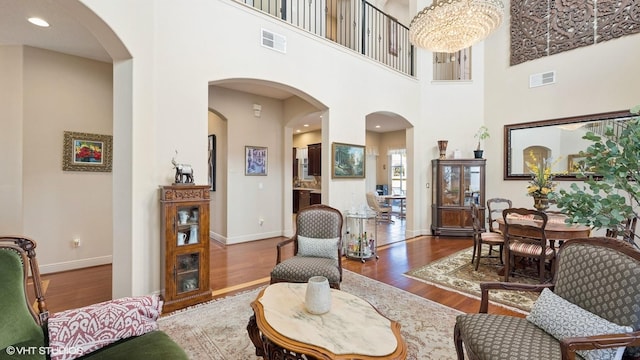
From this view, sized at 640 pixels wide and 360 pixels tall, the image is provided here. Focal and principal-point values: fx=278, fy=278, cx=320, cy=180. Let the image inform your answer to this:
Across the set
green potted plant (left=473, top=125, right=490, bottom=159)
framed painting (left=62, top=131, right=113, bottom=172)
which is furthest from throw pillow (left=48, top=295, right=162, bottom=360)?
green potted plant (left=473, top=125, right=490, bottom=159)

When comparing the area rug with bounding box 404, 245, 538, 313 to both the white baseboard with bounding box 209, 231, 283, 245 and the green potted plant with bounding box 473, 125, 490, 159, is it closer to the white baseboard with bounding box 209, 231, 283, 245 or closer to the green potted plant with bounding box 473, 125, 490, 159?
the green potted plant with bounding box 473, 125, 490, 159

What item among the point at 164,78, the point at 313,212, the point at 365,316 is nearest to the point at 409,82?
the point at 313,212

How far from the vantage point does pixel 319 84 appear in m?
4.43

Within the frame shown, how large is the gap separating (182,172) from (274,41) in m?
2.25

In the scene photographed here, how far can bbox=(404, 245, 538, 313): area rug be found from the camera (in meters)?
3.04

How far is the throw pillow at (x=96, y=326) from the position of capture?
54.6 inches

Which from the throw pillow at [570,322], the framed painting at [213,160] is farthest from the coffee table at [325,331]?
the framed painting at [213,160]

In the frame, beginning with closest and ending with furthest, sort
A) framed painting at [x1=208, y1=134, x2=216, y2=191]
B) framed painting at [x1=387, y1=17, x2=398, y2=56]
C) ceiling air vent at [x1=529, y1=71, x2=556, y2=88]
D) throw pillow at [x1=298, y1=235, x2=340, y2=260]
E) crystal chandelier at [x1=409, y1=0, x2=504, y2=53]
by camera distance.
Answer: throw pillow at [x1=298, y1=235, x2=340, y2=260]
crystal chandelier at [x1=409, y1=0, x2=504, y2=53]
ceiling air vent at [x1=529, y1=71, x2=556, y2=88]
framed painting at [x1=208, y1=134, x2=216, y2=191]
framed painting at [x1=387, y1=17, x2=398, y2=56]

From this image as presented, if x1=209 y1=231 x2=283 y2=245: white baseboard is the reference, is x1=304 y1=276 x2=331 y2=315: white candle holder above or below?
above

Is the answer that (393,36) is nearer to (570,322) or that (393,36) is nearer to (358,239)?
(358,239)

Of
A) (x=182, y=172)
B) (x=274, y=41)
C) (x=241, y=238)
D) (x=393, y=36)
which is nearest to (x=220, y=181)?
(x=241, y=238)

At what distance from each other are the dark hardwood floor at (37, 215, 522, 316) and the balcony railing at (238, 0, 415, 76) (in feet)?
12.6

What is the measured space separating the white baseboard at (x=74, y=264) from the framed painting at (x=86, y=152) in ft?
4.29

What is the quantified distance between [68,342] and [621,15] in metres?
7.92
